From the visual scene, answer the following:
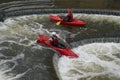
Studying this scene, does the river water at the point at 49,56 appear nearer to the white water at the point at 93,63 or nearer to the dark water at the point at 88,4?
the white water at the point at 93,63

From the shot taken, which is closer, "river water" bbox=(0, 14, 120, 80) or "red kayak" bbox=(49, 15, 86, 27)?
"river water" bbox=(0, 14, 120, 80)

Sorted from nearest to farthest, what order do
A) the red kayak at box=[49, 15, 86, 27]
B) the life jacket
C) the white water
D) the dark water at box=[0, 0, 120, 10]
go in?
the white water, the life jacket, the red kayak at box=[49, 15, 86, 27], the dark water at box=[0, 0, 120, 10]

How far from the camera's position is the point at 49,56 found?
566 inches

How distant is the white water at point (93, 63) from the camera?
42.5ft

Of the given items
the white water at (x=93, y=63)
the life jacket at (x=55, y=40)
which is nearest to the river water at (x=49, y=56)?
the white water at (x=93, y=63)

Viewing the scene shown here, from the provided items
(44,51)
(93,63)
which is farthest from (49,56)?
(93,63)

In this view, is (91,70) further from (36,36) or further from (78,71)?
(36,36)

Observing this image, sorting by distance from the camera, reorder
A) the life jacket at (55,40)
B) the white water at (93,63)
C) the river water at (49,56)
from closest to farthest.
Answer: the river water at (49,56)
the white water at (93,63)
the life jacket at (55,40)

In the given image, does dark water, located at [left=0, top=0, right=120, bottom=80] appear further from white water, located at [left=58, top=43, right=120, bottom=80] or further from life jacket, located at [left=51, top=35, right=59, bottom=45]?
life jacket, located at [left=51, top=35, right=59, bottom=45]

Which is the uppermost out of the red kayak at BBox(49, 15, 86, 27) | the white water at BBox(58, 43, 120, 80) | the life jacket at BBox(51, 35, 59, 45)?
the life jacket at BBox(51, 35, 59, 45)

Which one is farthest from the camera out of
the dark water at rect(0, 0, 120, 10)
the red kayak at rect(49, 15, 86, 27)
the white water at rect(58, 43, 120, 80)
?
the dark water at rect(0, 0, 120, 10)

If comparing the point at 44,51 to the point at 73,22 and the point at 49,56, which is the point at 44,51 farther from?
the point at 73,22

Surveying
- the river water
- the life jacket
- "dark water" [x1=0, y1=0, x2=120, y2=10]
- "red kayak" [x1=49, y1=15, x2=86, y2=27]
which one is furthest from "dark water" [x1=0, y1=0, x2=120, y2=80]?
"dark water" [x1=0, y1=0, x2=120, y2=10]

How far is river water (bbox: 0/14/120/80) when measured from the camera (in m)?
12.8
